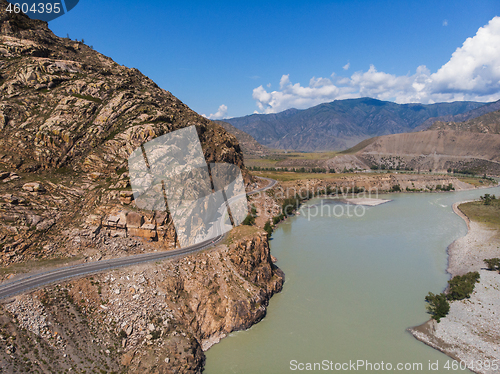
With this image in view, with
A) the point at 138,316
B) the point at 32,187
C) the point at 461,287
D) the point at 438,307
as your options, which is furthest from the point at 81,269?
the point at 461,287

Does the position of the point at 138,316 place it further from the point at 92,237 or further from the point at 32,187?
the point at 32,187

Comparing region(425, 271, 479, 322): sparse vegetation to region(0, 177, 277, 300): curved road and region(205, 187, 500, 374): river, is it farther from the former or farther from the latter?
region(0, 177, 277, 300): curved road

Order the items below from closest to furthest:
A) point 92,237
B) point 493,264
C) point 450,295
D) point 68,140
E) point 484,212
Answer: point 92,237 → point 450,295 → point 493,264 → point 68,140 → point 484,212

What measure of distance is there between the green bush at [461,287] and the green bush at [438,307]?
3678mm

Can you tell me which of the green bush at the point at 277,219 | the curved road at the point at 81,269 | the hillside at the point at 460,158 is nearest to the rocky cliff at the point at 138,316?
the curved road at the point at 81,269

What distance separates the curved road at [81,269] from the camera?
2569 cm

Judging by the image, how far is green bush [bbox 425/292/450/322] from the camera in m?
30.8

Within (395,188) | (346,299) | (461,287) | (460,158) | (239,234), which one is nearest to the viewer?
(346,299)

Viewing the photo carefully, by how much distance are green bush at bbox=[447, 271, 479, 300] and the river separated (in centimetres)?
223

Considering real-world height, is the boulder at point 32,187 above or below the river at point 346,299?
above

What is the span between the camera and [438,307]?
31.2 m

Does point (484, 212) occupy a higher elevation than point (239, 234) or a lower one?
lower

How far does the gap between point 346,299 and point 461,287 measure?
14.4 meters

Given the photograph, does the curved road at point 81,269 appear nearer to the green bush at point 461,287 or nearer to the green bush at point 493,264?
the green bush at point 461,287
